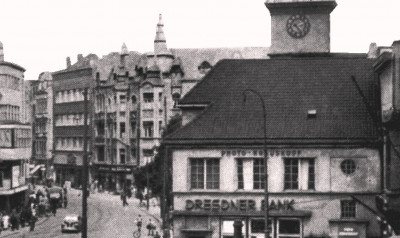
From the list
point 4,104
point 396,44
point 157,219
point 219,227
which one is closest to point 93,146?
point 4,104

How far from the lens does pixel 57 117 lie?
402 ft

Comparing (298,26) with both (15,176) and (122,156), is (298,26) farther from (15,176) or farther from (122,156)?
(122,156)

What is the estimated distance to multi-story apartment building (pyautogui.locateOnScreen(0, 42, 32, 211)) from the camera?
72375 millimetres

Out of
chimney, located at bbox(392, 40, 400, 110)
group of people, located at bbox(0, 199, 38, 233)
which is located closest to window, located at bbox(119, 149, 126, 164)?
group of people, located at bbox(0, 199, 38, 233)

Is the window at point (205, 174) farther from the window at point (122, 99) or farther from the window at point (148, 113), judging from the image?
the window at point (122, 99)

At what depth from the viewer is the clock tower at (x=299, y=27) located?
52.6 m

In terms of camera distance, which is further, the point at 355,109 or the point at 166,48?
the point at 166,48

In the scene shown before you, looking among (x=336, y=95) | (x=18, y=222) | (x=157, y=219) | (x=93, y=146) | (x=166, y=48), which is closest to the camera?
(x=336, y=95)

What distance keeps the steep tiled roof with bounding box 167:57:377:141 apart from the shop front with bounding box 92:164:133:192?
197 ft

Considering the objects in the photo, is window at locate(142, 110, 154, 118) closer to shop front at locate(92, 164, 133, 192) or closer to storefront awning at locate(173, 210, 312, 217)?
shop front at locate(92, 164, 133, 192)

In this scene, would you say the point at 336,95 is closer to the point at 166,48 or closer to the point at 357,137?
the point at 357,137

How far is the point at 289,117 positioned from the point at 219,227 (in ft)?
19.7

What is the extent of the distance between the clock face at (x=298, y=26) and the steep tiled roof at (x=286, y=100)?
11.7 meters

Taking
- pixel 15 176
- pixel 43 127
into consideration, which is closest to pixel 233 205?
pixel 15 176
